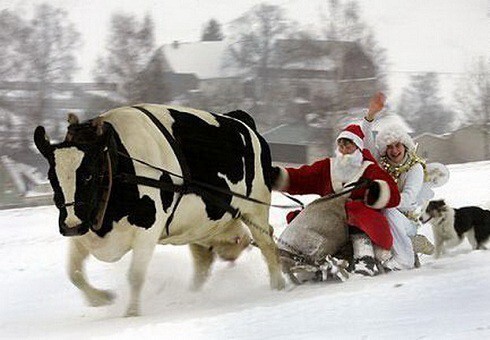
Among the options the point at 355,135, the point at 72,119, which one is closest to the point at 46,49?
the point at 355,135

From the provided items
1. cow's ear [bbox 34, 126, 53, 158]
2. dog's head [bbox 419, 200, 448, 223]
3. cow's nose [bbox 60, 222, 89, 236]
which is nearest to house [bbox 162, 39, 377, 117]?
dog's head [bbox 419, 200, 448, 223]

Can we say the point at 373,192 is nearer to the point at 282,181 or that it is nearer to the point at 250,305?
the point at 282,181

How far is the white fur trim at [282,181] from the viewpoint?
7.15 meters

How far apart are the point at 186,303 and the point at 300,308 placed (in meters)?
2.08

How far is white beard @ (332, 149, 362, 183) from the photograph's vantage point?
6.48 metres

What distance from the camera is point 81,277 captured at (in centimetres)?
584

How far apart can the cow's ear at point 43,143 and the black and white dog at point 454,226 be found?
18.6 ft

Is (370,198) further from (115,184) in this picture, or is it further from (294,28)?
(294,28)

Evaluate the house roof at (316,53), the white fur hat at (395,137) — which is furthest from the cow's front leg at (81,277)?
the house roof at (316,53)

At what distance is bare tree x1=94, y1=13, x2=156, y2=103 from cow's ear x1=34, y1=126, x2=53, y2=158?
36.8 metres

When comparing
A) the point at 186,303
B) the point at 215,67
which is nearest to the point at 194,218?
the point at 186,303

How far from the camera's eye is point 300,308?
4465 millimetres

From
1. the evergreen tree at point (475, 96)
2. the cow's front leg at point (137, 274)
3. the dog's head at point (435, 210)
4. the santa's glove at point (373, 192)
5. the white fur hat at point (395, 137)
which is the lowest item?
the evergreen tree at point (475, 96)

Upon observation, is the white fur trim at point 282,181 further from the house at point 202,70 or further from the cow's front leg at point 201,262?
the house at point 202,70
